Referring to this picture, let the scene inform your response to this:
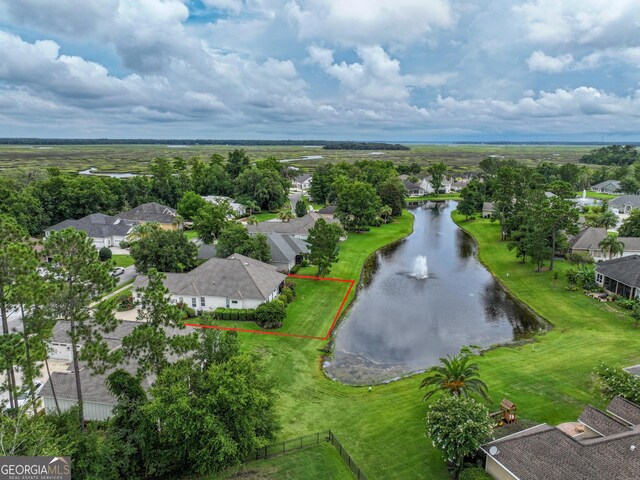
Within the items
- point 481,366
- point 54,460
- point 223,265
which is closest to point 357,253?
point 223,265

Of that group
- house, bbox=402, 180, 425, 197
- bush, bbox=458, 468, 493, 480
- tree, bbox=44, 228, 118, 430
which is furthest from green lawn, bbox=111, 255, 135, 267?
house, bbox=402, 180, 425, 197

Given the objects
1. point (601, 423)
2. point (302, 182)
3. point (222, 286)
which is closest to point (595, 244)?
point (601, 423)

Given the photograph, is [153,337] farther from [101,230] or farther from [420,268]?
[101,230]

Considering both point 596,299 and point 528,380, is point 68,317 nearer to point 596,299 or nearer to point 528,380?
point 528,380

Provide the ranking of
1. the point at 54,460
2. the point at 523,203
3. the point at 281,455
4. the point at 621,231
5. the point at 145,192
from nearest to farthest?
the point at 54,460, the point at 281,455, the point at 621,231, the point at 523,203, the point at 145,192

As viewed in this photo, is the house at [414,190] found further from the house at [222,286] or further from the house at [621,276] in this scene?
the house at [222,286]

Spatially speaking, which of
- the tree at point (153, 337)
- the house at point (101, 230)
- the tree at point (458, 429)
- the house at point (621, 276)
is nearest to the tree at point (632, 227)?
the house at point (621, 276)
